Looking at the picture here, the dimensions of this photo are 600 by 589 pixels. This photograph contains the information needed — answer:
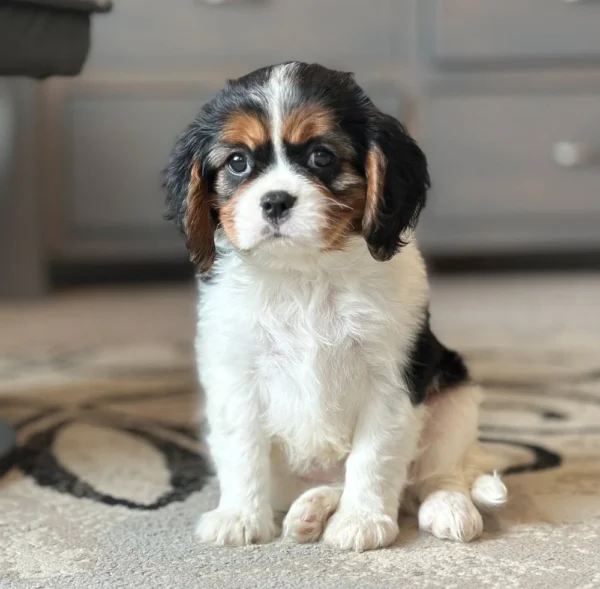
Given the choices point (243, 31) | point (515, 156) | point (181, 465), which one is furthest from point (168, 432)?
point (515, 156)

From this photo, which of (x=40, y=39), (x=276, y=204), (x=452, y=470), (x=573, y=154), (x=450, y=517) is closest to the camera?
(x=276, y=204)

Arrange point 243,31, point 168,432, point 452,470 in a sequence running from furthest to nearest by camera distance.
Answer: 1. point 243,31
2. point 168,432
3. point 452,470

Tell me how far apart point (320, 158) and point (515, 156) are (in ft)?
7.37

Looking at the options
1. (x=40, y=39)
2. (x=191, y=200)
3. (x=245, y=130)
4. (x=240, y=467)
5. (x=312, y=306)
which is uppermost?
(x=40, y=39)

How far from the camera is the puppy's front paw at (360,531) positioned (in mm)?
1361

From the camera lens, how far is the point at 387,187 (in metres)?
1.35

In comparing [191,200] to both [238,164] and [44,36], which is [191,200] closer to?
[238,164]

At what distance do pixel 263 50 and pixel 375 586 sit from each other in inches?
94.4

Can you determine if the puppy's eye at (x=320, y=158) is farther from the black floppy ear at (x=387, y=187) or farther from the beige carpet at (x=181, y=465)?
the beige carpet at (x=181, y=465)

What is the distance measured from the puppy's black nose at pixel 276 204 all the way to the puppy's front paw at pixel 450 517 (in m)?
0.51

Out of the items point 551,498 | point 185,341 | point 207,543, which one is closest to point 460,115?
point 185,341

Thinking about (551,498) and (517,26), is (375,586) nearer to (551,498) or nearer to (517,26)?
(551,498)

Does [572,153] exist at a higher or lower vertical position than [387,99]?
lower

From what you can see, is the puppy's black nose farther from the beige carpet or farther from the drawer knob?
the drawer knob
